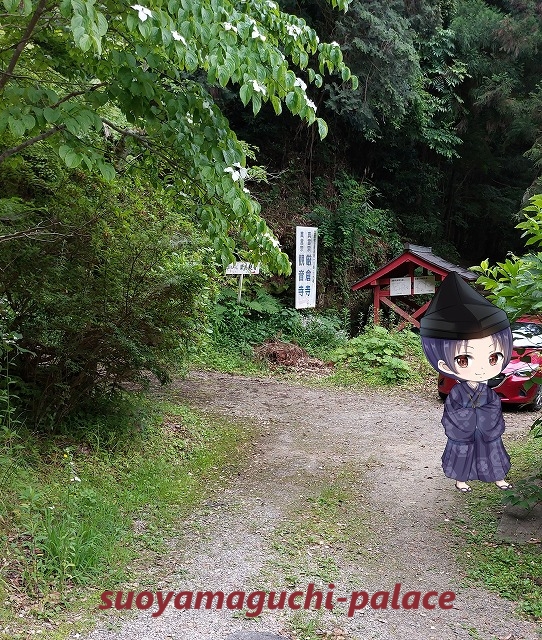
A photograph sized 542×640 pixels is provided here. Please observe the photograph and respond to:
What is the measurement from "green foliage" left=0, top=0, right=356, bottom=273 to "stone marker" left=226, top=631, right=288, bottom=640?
2.43 meters

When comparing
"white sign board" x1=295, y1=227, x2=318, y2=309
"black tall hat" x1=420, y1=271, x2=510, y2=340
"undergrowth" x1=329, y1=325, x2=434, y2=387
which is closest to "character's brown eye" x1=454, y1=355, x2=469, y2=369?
"black tall hat" x1=420, y1=271, x2=510, y2=340

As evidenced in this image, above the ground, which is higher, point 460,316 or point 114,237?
point 114,237

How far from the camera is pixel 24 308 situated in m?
5.19

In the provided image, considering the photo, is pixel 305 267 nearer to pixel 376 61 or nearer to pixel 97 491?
pixel 376 61

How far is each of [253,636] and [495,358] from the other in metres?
2.03

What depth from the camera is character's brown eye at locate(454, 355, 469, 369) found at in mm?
3154

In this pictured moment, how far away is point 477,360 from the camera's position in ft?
10.3

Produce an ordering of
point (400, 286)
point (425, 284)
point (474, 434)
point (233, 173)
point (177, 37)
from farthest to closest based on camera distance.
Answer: point (400, 286), point (425, 284), point (233, 173), point (474, 434), point (177, 37)

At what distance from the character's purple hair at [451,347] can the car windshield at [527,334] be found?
3.72 ft

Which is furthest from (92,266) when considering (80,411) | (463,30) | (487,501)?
(463,30)

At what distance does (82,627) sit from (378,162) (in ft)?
57.2

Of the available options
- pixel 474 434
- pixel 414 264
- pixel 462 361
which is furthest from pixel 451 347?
pixel 414 264

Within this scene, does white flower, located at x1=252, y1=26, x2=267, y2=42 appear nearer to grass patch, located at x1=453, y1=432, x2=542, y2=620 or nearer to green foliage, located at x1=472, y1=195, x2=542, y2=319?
green foliage, located at x1=472, y1=195, x2=542, y2=319

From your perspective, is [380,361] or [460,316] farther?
[380,361]
